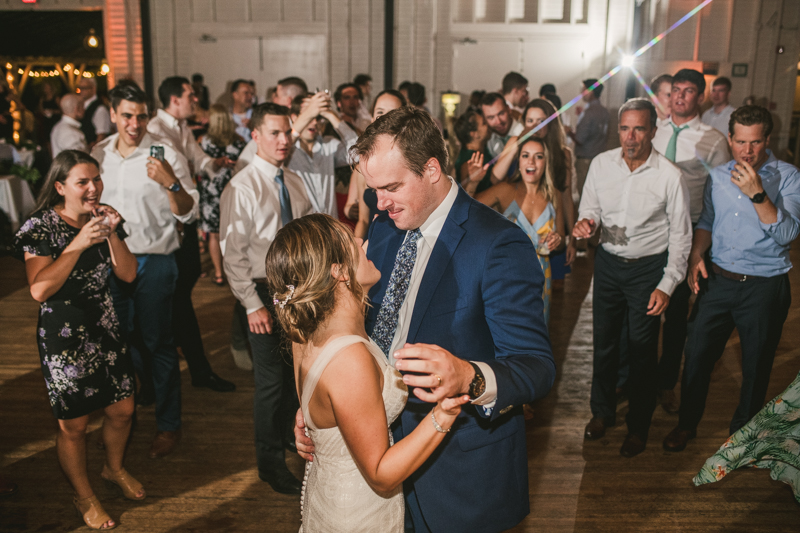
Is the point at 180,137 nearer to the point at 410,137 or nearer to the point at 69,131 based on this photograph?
the point at 69,131

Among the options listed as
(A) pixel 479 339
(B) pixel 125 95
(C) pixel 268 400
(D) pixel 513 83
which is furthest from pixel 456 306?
(D) pixel 513 83

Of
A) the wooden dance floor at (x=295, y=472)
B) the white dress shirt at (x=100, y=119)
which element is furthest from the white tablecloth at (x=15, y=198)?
the wooden dance floor at (x=295, y=472)

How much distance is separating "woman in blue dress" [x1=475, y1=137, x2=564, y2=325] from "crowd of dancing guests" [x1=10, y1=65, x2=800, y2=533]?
12mm

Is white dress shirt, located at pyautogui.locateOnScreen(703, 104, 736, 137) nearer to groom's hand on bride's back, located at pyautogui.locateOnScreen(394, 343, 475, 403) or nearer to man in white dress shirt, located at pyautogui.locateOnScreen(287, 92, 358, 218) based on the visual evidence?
man in white dress shirt, located at pyautogui.locateOnScreen(287, 92, 358, 218)

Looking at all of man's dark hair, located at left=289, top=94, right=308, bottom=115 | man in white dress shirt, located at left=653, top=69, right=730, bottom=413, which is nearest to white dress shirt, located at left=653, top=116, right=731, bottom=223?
man in white dress shirt, located at left=653, top=69, right=730, bottom=413

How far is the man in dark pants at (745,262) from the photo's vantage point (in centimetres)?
282

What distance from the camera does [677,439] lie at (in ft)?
10.5

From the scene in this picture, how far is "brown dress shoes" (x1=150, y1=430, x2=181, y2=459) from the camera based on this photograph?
3117mm

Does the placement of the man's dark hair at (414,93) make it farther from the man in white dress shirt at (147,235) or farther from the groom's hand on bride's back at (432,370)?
the groom's hand on bride's back at (432,370)

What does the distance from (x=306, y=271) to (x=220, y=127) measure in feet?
15.0

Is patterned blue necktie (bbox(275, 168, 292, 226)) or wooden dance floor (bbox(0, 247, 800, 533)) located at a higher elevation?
patterned blue necktie (bbox(275, 168, 292, 226))

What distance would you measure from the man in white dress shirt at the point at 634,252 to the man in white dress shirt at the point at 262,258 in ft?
4.79

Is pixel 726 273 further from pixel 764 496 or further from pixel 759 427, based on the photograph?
pixel 764 496

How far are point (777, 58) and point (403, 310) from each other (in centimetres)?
1200
